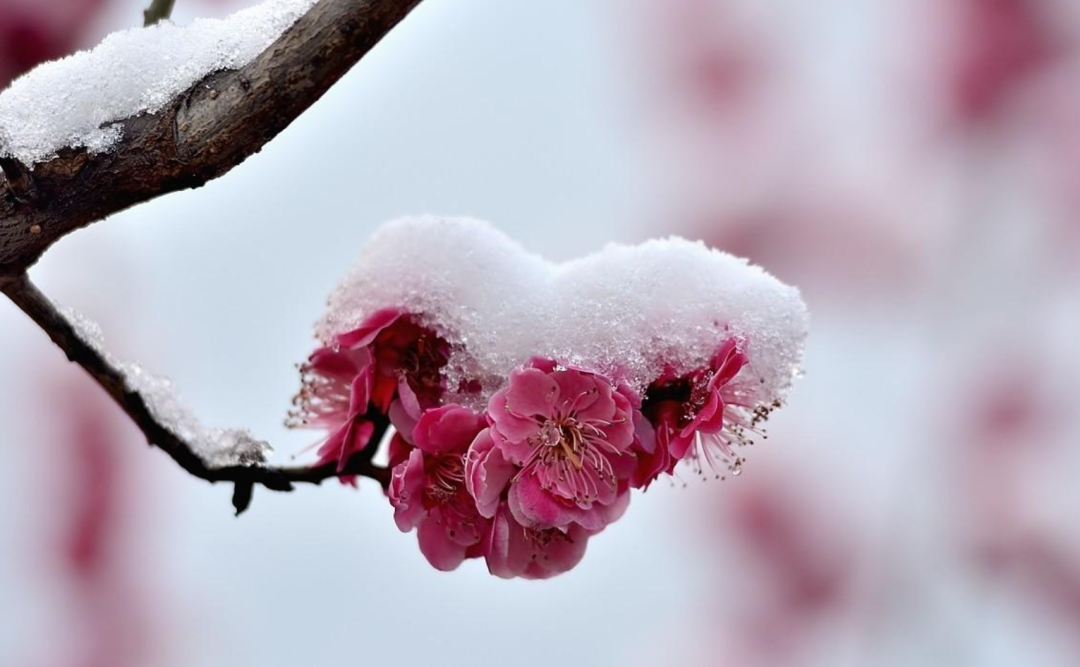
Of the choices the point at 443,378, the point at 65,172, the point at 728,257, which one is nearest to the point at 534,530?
the point at 443,378

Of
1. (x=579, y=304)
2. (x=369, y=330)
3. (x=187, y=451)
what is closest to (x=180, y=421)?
(x=187, y=451)

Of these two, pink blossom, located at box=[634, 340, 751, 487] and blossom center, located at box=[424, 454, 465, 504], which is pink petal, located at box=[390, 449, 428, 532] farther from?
pink blossom, located at box=[634, 340, 751, 487]

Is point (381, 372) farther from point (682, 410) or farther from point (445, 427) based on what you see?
point (682, 410)

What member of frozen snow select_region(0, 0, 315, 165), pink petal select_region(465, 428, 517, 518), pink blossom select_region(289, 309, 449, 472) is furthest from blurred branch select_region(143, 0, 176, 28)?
pink petal select_region(465, 428, 517, 518)

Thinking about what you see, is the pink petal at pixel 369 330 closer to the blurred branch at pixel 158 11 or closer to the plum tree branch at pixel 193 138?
the plum tree branch at pixel 193 138

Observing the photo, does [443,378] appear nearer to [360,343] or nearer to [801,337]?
[360,343]

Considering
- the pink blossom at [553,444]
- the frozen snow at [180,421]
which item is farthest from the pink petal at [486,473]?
the frozen snow at [180,421]
